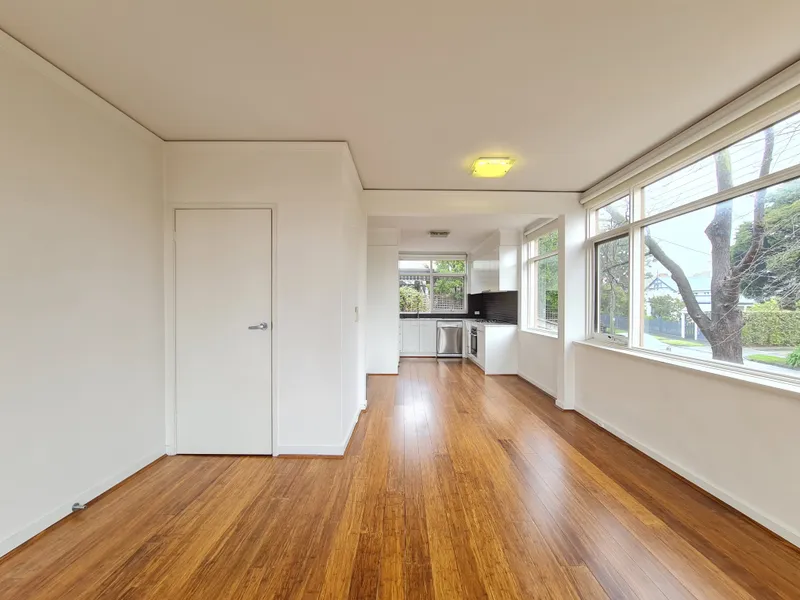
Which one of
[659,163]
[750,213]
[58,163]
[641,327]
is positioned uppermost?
[659,163]

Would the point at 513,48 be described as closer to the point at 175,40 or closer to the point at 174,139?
the point at 175,40

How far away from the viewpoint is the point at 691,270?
286 cm

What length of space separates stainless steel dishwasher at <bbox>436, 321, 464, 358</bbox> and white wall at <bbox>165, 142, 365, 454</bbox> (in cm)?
528

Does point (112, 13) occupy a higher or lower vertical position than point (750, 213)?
higher

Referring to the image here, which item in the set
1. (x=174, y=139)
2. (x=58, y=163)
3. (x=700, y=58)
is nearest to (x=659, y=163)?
(x=700, y=58)

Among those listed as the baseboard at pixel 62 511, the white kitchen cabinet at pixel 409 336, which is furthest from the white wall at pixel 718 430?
the white kitchen cabinet at pixel 409 336

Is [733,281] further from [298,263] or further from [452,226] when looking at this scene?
[452,226]

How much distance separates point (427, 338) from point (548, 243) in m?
3.70

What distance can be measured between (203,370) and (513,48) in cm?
309

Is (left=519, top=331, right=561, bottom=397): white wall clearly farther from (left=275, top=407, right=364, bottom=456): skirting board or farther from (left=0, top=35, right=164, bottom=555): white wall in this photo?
(left=0, top=35, right=164, bottom=555): white wall

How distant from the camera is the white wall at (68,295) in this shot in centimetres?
189

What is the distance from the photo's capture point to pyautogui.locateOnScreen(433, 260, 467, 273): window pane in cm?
888

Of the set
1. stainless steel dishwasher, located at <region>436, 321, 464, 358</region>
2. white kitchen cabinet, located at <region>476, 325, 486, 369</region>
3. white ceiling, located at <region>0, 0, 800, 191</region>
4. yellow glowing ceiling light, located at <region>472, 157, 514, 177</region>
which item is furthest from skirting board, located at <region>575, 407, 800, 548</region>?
stainless steel dishwasher, located at <region>436, 321, 464, 358</region>

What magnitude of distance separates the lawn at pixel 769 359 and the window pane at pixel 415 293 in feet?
21.6
